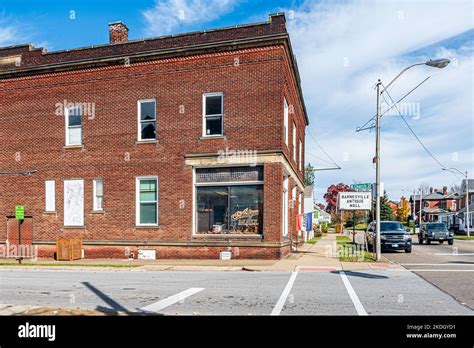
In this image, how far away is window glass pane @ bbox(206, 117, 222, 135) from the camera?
20219mm

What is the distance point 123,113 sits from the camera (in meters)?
21.6

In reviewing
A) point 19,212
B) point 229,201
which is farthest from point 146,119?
point 19,212

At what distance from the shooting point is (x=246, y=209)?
1958 centimetres

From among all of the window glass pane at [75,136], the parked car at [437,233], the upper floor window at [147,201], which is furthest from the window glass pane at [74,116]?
the parked car at [437,233]

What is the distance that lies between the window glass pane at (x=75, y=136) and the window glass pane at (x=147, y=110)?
355 centimetres

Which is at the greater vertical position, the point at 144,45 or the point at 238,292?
the point at 144,45

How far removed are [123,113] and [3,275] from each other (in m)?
9.33

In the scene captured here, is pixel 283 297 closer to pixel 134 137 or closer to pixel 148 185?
pixel 148 185

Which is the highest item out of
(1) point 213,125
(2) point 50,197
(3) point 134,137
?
(1) point 213,125

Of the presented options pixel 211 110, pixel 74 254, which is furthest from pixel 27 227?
pixel 211 110

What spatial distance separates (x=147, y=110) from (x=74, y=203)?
19.5 ft

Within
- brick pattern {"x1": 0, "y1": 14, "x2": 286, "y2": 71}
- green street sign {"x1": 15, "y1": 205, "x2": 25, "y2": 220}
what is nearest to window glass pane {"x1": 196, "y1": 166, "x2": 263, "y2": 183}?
brick pattern {"x1": 0, "y1": 14, "x2": 286, "y2": 71}

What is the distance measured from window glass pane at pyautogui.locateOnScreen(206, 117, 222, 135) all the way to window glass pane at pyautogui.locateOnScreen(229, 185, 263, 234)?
2703 millimetres
